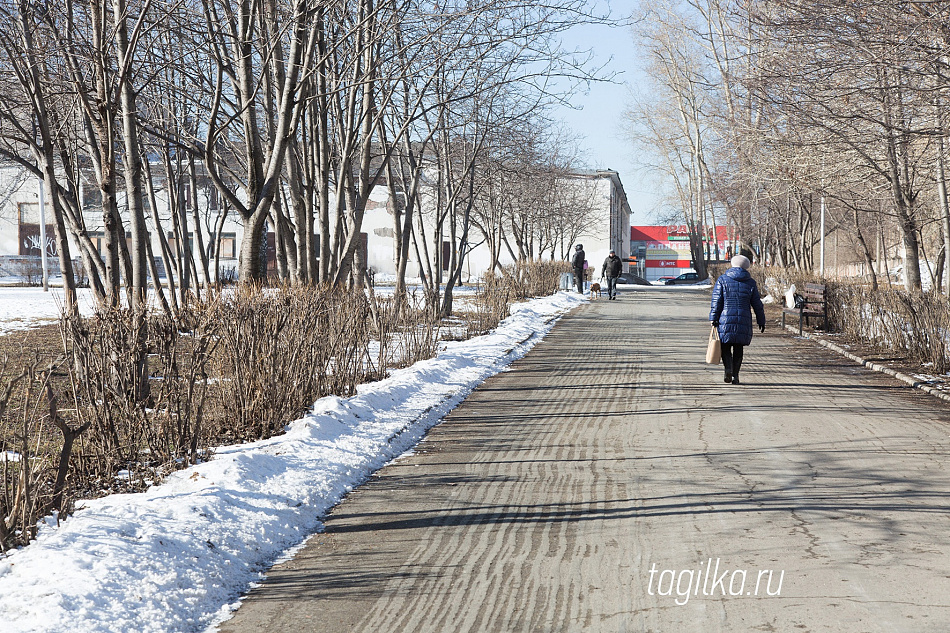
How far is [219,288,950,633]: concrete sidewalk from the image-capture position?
382cm

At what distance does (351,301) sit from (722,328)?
16.0 ft

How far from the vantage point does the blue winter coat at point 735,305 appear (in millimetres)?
11117

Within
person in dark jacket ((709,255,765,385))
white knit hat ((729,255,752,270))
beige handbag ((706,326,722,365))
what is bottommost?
beige handbag ((706,326,722,365))

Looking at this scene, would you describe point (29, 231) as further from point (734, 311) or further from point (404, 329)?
point (734, 311)

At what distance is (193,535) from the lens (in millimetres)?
4551

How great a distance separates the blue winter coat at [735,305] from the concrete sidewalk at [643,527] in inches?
71.7

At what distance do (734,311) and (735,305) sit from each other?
0.09 meters

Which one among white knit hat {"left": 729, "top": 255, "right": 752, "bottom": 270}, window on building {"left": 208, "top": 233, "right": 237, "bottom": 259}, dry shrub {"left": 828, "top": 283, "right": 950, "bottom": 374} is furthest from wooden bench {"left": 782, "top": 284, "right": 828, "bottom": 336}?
window on building {"left": 208, "top": 233, "right": 237, "bottom": 259}

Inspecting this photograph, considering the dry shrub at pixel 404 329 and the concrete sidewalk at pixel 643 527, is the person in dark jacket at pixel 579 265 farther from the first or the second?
the concrete sidewalk at pixel 643 527

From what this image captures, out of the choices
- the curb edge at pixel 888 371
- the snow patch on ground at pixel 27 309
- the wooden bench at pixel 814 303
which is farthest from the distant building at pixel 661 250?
the curb edge at pixel 888 371

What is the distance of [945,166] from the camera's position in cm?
1483

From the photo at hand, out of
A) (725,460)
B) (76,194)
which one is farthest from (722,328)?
(76,194)

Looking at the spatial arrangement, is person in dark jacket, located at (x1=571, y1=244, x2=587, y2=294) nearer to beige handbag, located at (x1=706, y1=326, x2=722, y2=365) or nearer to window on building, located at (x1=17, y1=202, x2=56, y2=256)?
A: beige handbag, located at (x1=706, y1=326, x2=722, y2=365)

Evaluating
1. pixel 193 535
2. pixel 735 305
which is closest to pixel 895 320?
pixel 735 305
